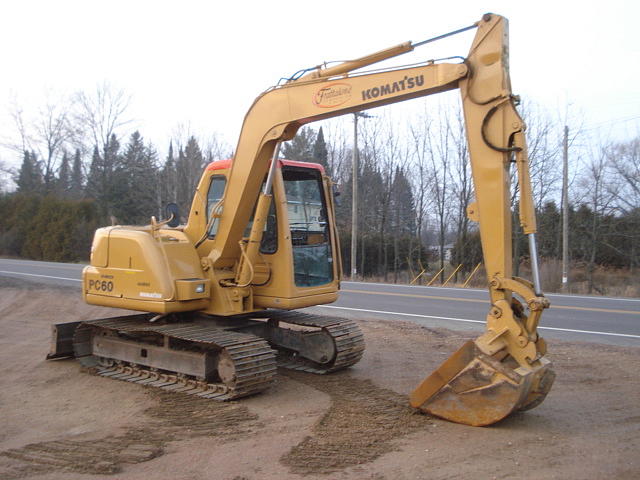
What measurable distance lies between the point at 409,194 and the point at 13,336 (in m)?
28.9

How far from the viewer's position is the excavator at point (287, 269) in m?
5.39

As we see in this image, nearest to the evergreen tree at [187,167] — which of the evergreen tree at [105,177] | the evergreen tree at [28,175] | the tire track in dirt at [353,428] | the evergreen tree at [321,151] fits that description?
the evergreen tree at [105,177]

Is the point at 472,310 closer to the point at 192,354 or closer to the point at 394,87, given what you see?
the point at 192,354

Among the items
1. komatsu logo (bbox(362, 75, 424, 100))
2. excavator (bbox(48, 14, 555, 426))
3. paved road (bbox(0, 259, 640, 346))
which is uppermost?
komatsu logo (bbox(362, 75, 424, 100))

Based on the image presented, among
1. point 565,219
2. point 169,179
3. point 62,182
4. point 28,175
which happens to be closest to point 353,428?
point 565,219

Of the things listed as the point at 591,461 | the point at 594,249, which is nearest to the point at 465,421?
the point at 591,461

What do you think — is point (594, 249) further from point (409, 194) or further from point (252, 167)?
point (252, 167)

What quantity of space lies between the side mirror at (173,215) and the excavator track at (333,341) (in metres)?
1.82

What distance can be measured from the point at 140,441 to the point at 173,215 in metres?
2.91

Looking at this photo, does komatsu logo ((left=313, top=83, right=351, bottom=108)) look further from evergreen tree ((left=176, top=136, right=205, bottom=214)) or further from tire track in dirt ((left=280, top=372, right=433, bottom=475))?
evergreen tree ((left=176, top=136, right=205, bottom=214))

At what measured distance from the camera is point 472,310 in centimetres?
1487

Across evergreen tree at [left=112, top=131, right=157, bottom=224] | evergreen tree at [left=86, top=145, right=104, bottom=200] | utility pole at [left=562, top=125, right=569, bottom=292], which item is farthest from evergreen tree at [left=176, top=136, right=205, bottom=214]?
utility pole at [left=562, top=125, right=569, bottom=292]

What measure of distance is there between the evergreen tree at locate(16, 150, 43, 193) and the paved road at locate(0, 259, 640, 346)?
41.2 m

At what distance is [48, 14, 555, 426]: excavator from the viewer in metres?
5.39
